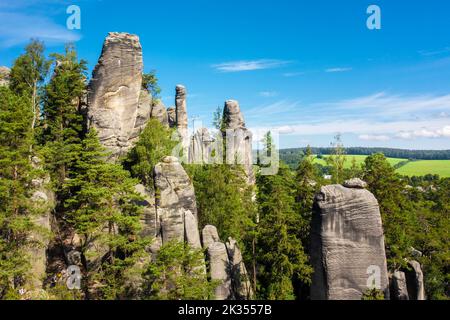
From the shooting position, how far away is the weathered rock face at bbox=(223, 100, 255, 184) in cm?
4878

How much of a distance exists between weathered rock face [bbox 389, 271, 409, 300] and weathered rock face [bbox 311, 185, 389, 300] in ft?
18.2

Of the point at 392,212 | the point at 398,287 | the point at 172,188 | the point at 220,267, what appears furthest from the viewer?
the point at 172,188

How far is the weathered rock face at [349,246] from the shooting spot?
18172 millimetres

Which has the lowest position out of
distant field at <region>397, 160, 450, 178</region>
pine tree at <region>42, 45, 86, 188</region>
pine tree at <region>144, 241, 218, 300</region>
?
pine tree at <region>144, 241, 218, 300</region>

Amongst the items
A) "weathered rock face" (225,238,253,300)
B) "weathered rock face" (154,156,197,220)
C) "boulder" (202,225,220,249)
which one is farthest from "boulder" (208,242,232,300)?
"weathered rock face" (154,156,197,220)

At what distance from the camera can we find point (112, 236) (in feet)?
67.1

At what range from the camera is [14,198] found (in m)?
18.6

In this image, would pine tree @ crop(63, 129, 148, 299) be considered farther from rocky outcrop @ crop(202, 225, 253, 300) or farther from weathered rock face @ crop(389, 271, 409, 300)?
weathered rock face @ crop(389, 271, 409, 300)

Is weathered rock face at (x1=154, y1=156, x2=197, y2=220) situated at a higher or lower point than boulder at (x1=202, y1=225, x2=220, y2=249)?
higher

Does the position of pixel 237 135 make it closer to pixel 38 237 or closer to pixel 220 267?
pixel 220 267

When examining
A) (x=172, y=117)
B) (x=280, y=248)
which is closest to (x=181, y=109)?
(x=172, y=117)

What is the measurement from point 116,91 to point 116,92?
3.9 inches

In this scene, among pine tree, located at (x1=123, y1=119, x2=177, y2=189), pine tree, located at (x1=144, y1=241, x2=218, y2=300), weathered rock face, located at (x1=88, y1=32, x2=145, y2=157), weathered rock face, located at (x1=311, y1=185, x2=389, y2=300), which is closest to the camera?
weathered rock face, located at (x1=311, y1=185, x2=389, y2=300)
